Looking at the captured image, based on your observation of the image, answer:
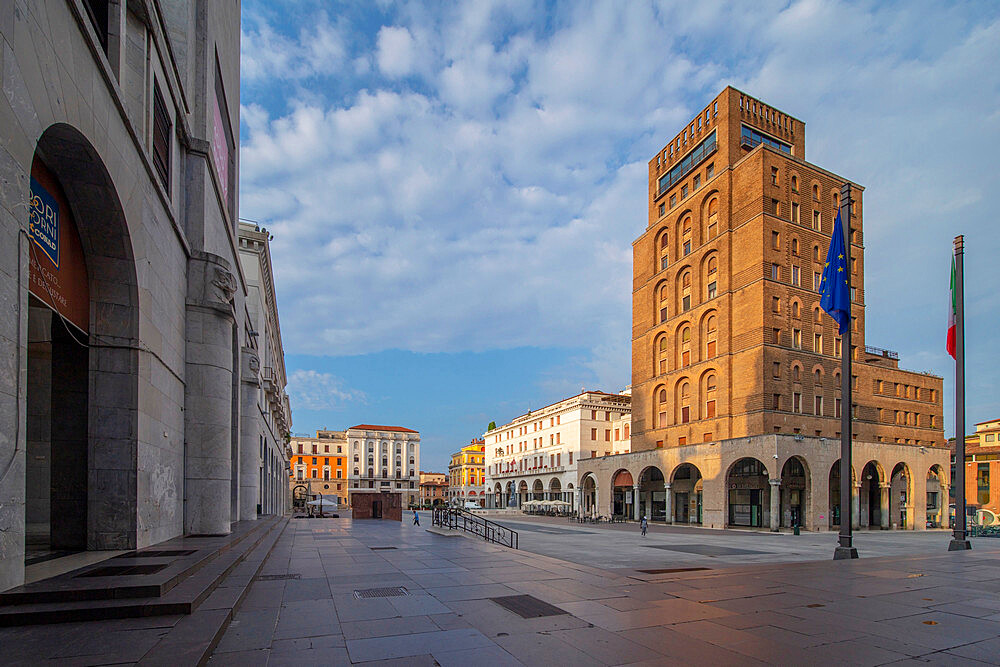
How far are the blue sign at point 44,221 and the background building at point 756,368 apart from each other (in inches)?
1606

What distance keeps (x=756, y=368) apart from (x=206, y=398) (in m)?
38.2

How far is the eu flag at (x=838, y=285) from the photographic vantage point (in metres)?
19.4

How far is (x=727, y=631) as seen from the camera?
8258 millimetres

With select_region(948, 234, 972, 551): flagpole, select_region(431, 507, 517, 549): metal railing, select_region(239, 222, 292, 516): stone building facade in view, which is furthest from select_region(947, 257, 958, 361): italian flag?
select_region(239, 222, 292, 516): stone building facade

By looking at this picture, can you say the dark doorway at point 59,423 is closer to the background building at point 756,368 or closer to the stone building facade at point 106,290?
the stone building facade at point 106,290

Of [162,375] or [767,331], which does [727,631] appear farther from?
[767,331]

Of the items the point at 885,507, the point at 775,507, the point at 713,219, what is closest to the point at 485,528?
the point at 775,507

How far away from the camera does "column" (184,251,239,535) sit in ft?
53.3

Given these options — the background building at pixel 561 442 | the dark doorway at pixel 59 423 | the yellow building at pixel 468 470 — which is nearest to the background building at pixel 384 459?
the yellow building at pixel 468 470

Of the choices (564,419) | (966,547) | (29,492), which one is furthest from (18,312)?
(564,419)

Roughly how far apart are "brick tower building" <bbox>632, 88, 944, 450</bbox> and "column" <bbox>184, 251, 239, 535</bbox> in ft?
121

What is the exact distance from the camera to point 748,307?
45156 millimetres

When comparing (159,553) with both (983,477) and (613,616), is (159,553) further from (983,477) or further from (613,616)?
(983,477)

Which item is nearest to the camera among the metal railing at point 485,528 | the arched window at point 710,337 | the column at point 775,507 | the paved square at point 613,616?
the paved square at point 613,616
